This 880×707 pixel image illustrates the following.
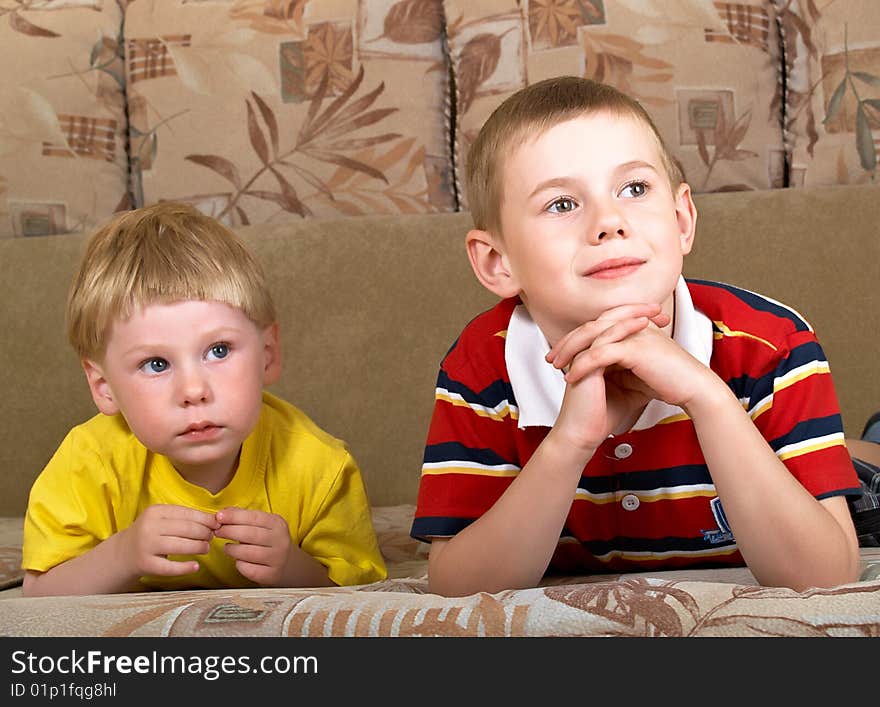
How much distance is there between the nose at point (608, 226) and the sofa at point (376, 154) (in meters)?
0.75

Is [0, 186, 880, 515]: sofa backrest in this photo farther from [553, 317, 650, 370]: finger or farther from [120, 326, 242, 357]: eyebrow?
[553, 317, 650, 370]: finger

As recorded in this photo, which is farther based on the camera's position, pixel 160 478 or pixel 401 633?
pixel 160 478

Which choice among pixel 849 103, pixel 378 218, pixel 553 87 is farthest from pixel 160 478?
pixel 849 103

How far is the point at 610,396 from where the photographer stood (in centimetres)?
100

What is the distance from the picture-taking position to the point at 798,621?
0.67 m

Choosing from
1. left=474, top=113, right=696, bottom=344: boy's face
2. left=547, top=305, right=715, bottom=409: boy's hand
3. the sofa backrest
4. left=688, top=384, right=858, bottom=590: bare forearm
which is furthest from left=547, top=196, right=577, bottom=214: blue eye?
the sofa backrest

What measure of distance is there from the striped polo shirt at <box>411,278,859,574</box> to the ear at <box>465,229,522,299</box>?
7 cm

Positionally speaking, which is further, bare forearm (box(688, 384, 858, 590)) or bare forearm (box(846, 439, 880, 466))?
bare forearm (box(846, 439, 880, 466))

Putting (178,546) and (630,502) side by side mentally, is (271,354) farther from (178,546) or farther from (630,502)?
(630,502)

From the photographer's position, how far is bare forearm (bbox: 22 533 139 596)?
114 cm

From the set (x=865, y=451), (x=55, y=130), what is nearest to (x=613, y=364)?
(x=865, y=451)

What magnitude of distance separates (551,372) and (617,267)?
18cm

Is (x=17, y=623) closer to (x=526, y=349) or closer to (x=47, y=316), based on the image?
(x=526, y=349)
